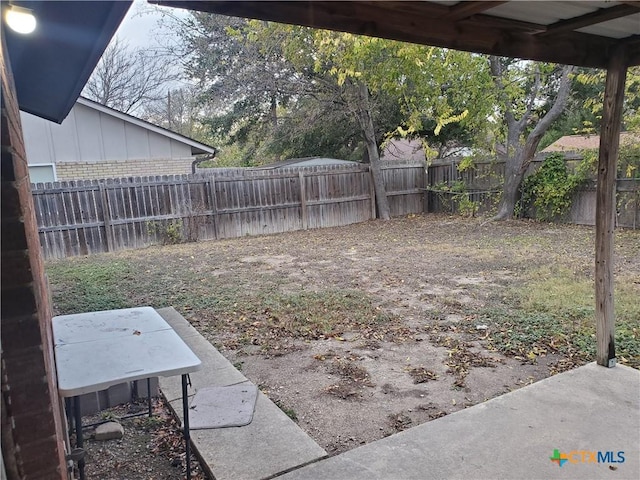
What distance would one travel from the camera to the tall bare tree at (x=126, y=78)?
20.5 metres

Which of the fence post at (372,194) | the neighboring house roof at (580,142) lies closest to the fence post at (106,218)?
the fence post at (372,194)

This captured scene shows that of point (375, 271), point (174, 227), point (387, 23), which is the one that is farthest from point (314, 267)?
point (387, 23)

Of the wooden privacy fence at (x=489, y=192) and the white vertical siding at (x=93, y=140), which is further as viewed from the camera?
the white vertical siding at (x=93, y=140)

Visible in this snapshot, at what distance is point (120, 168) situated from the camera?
38.0 ft

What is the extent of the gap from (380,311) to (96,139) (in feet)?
31.0

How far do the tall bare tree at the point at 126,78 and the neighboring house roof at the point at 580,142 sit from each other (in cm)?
1627

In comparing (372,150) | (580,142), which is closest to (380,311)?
(372,150)

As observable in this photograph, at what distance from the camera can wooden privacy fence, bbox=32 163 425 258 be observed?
30.2ft

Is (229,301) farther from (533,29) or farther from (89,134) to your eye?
(89,134)

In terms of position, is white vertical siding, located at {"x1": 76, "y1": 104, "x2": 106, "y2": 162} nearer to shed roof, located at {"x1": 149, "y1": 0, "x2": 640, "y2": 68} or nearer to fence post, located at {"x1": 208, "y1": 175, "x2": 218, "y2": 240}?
fence post, located at {"x1": 208, "y1": 175, "x2": 218, "y2": 240}

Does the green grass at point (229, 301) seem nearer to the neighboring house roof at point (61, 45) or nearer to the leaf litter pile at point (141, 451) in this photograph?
the leaf litter pile at point (141, 451)

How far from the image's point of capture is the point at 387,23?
204 cm

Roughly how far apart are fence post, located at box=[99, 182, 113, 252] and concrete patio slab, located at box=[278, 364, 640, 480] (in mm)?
8723

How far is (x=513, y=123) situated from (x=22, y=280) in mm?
12074
